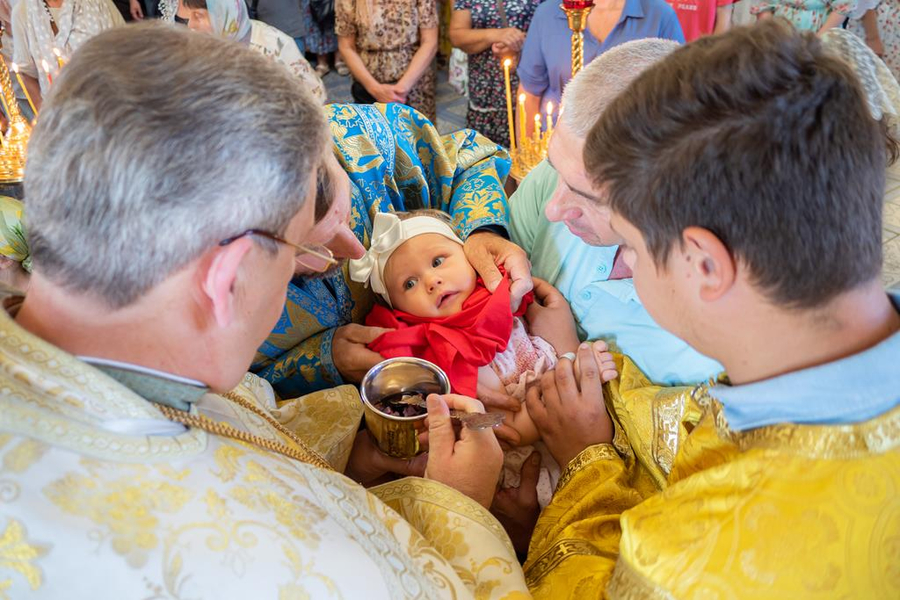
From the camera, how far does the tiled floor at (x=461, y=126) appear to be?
12.6 feet

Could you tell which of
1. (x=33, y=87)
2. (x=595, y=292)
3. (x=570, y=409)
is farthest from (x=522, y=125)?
(x=33, y=87)

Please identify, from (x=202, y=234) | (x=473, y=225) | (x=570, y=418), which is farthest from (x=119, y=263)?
(x=473, y=225)

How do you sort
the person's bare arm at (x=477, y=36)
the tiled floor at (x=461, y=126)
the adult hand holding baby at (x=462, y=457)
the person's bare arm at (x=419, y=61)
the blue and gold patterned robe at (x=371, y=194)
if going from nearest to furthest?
the adult hand holding baby at (x=462, y=457)
the blue and gold patterned robe at (x=371, y=194)
the tiled floor at (x=461, y=126)
the person's bare arm at (x=477, y=36)
the person's bare arm at (x=419, y=61)

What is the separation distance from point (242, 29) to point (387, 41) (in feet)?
3.39

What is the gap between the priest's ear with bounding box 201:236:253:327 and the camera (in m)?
1.00

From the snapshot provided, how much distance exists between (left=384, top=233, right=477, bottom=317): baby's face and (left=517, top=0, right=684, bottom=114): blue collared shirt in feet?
4.90

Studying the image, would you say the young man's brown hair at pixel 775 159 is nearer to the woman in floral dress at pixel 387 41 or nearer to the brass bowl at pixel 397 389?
the brass bowl at pixel 397 389

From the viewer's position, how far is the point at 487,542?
4.58 feet

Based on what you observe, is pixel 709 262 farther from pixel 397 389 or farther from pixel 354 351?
pixel 354 351

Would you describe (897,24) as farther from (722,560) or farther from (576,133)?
(722,560)

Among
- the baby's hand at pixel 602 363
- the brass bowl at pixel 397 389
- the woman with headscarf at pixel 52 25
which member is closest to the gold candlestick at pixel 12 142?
the woman with headscarf at pixel 52 25

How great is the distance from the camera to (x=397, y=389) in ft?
5.73

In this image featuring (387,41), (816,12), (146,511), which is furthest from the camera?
(816,12)

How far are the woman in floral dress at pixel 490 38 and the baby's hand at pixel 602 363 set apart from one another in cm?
255
